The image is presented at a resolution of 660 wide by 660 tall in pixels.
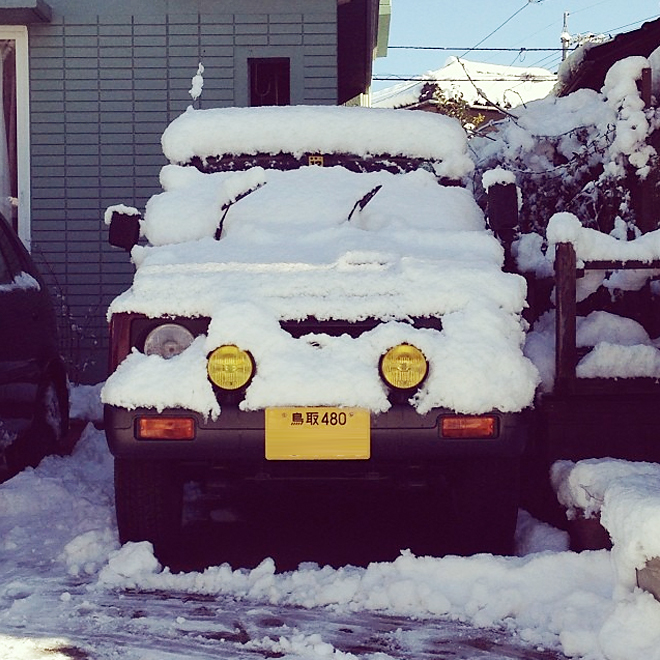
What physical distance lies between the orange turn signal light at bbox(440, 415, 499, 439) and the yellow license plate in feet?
0.95

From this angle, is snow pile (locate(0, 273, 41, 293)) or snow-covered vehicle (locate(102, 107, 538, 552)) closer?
snow-covered vehicle (locate(102, 107, 538, 552))

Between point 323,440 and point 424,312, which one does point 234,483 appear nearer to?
point 323,440

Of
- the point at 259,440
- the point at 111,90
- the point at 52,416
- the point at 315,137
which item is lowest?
the point at 52,416

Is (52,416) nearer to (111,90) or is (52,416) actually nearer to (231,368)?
(231,368)

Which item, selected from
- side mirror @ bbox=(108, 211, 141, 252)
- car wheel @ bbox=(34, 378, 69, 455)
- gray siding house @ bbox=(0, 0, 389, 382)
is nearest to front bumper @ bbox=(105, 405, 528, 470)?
side mirror @ bbox=(108, 211, 141, 252)

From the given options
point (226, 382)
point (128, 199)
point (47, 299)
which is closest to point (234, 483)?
point (226, 382)

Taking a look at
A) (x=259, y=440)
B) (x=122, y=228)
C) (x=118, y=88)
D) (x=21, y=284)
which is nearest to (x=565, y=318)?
(x=259, y=440)

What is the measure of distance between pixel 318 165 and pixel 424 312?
1.72 m

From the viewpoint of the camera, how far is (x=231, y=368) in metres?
3.91

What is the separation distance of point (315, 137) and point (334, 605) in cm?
278

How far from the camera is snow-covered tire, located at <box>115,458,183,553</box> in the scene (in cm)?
415

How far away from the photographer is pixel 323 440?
A: 12.6ft

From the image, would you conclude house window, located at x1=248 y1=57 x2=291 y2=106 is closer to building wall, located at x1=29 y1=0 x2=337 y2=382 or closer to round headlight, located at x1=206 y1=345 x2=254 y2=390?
building wall, located at x1=29 y1=0 x2=337 y2=382

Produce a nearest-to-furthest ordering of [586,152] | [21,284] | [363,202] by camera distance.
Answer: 1. [363,202]
2. [21,284]
3. [586,152]
